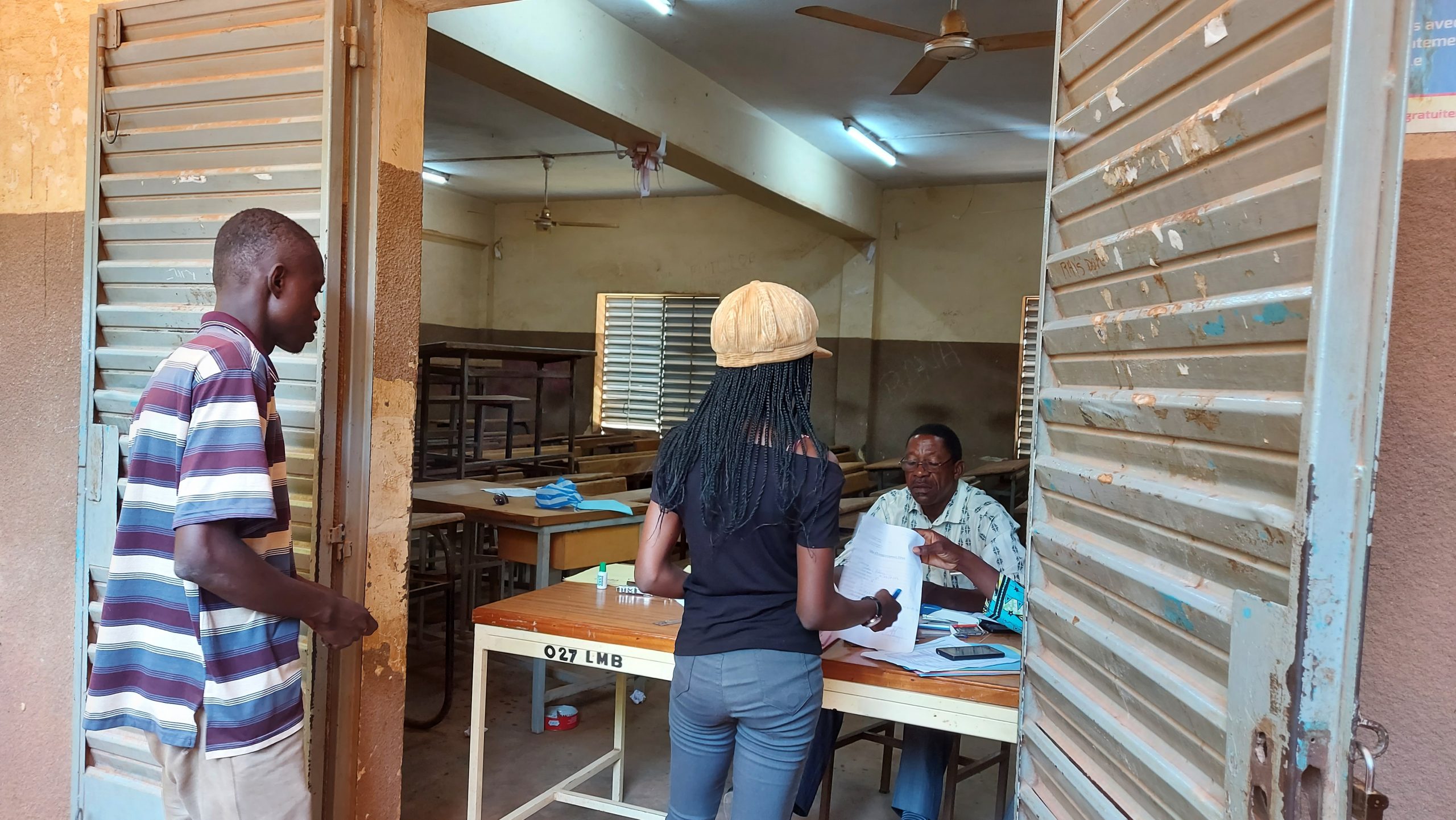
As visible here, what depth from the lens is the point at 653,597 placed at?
2826 mm

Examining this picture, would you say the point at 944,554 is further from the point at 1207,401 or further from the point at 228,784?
the point at 228,784

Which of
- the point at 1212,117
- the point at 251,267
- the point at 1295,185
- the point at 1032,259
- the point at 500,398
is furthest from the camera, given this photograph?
the point at 1032,259

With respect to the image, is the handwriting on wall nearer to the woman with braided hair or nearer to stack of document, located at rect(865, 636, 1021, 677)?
stack of document, located at rect(865, 636, 1021, 677)

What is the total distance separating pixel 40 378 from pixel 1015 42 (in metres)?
4.01

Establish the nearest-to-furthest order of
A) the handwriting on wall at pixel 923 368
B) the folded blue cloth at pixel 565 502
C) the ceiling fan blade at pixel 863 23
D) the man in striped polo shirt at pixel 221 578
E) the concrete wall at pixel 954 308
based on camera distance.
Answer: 1. the man in striped polo shirt at pixel 221 578
2. the ceiling fan blade at pixel 863 23
3. the folded blue cloth at pixel 565 502
4. the concrete wall at pixel 954 308
5. the handwriting on wall at pixel 923 368

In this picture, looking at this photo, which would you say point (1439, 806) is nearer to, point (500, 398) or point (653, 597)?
point (653, 597)

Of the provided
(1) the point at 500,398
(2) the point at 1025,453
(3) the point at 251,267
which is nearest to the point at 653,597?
(3) the point at 251,267

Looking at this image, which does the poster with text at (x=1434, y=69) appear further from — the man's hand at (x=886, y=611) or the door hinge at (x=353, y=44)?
the door hinge at (x=353, y=44)

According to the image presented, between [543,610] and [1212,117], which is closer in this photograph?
[1212,117]

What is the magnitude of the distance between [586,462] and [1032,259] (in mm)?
5055

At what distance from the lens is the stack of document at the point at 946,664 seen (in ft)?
7.23

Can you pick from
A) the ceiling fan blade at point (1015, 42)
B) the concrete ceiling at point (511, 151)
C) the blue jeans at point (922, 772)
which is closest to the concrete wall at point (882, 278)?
the concrete ceiling at point (511, 151)

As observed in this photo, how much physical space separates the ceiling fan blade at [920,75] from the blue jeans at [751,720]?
3.44 metres

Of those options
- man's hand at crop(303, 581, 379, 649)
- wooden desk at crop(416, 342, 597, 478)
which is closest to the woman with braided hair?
man's hand at crop(303, 581, 379, 649)
